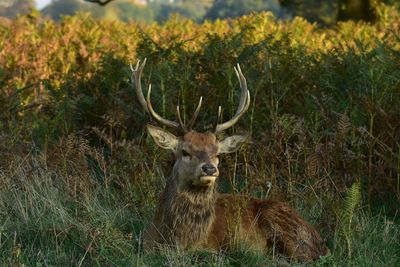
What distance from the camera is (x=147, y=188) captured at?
7.46 meters

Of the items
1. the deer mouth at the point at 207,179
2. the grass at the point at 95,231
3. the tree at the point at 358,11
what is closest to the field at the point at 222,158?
the grass at the point at 95,231

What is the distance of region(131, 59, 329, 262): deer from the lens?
6363mm

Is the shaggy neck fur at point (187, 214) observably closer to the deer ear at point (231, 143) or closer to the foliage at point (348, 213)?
the deer ear at point (231, 143)

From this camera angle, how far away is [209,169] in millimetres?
6062

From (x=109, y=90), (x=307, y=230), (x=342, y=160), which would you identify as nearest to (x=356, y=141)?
(x=342, y=160)

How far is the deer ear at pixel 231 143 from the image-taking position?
6.63m

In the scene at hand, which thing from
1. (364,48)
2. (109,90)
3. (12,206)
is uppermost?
(364,48)

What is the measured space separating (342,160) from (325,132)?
356 mm

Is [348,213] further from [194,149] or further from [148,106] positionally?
[148,106]

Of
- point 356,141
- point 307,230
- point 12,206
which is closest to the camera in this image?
point 307,230

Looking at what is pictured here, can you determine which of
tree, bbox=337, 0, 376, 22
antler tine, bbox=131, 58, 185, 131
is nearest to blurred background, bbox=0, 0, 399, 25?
tree, bbox=337, 0, 376, 22

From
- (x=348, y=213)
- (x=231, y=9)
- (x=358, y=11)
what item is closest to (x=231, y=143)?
(x=348, y=213)

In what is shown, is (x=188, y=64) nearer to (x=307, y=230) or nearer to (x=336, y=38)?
(x=307, y=230)

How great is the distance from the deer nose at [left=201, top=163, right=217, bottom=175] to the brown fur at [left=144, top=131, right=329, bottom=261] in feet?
0.35
